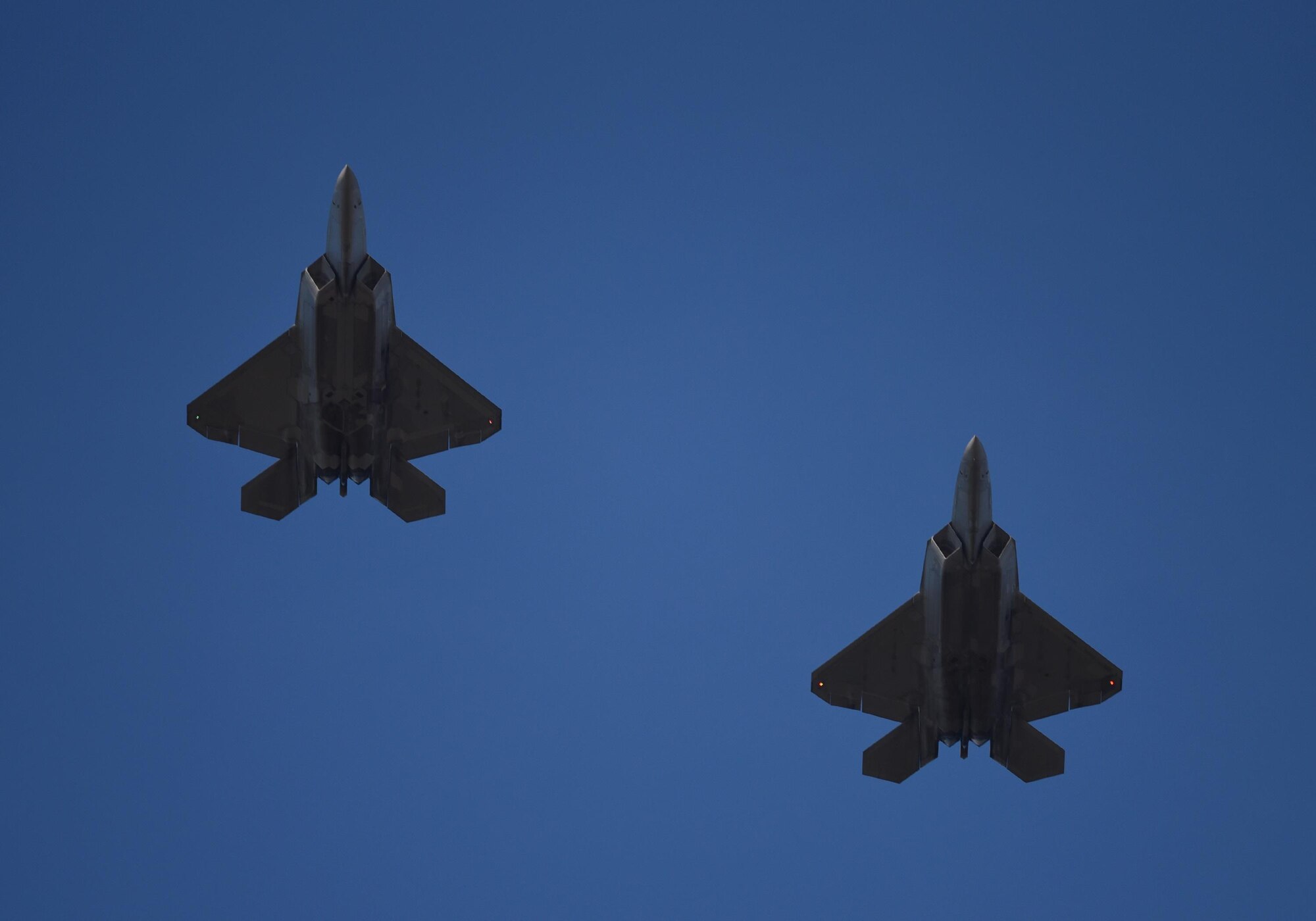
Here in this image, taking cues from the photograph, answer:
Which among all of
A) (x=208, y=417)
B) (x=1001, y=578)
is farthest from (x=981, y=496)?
(x=208, y=417)

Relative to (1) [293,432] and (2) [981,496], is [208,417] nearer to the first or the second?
(1) [293,432]

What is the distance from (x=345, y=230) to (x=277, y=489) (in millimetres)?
10336

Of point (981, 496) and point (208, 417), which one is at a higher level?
→ point (208, 417)

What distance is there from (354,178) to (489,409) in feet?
32.9

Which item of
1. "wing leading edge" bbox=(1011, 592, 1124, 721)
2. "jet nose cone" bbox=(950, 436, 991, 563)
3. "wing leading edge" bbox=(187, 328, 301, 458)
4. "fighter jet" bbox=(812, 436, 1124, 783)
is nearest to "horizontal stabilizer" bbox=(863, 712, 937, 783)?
"fighter jet" bbox=(812, 436, 1124, 783)

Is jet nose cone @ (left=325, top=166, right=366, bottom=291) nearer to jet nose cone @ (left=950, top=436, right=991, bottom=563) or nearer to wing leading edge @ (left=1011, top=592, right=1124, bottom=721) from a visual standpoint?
jet nose cone @ (left=950, top=436, right=991, bottom=563)

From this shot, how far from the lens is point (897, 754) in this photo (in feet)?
184

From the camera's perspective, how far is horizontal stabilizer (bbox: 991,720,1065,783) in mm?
55188

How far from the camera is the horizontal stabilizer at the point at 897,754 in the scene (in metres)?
55.9

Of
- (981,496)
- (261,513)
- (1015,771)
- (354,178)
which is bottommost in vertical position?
(1015,771)

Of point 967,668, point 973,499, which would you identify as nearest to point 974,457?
point 973,499

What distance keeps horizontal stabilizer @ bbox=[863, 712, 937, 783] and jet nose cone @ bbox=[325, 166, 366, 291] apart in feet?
73.2

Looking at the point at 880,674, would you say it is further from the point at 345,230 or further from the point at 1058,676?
the point at 345,230

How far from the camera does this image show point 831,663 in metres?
55.8
